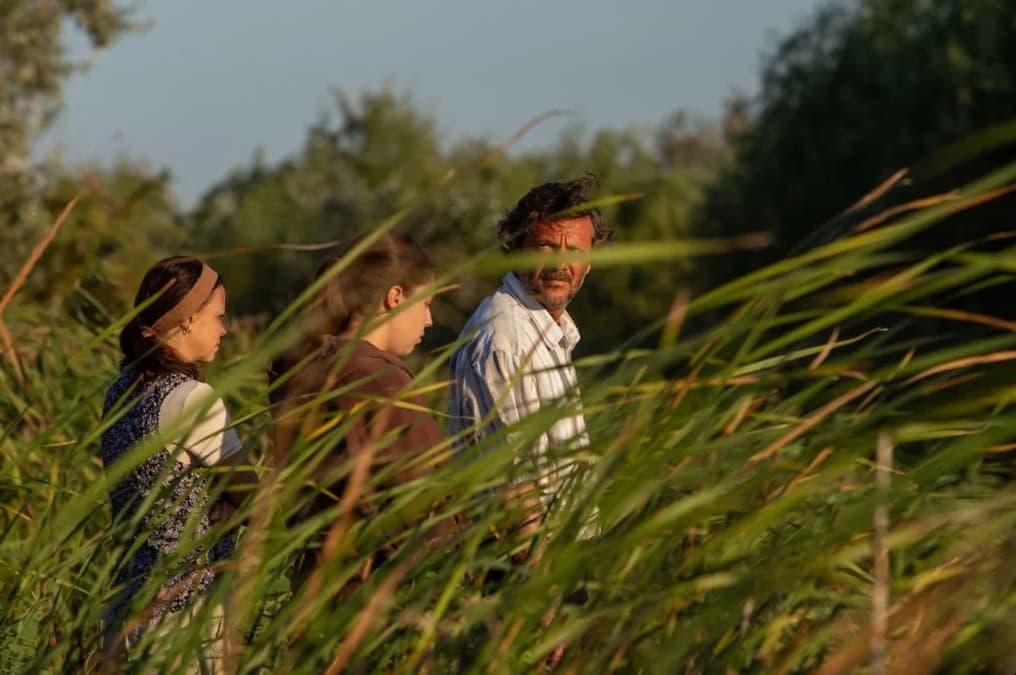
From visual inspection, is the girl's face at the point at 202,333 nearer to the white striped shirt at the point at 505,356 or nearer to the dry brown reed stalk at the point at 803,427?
the white striped shirt at the point at 505,356

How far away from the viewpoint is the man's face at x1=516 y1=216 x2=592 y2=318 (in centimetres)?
438

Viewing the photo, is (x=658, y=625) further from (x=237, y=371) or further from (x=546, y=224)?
(x=546, y=224)

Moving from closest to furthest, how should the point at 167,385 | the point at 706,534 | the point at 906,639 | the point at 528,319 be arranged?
the point at 906,639
the point at 706,534
the point at 167,385
the point at 528,319

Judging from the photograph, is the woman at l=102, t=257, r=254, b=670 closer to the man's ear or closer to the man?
the man's ear

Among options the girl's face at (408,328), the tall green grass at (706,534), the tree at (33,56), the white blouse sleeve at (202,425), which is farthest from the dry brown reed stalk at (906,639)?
the tree at (33,56)

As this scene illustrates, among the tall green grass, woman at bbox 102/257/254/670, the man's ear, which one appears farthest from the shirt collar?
the tall green grass

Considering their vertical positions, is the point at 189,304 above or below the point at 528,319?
above

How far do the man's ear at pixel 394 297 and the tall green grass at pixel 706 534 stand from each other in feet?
3.69

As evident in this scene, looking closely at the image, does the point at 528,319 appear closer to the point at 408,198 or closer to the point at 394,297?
the point at 394,297

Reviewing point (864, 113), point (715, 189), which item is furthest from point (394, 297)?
point (715, 189)

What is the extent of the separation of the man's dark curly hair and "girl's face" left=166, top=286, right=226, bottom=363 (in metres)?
0.65

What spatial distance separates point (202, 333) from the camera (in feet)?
13.2

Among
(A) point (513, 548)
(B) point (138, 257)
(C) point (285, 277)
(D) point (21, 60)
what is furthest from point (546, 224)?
(C) point (285, 277)

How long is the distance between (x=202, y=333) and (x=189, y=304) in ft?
0.23
